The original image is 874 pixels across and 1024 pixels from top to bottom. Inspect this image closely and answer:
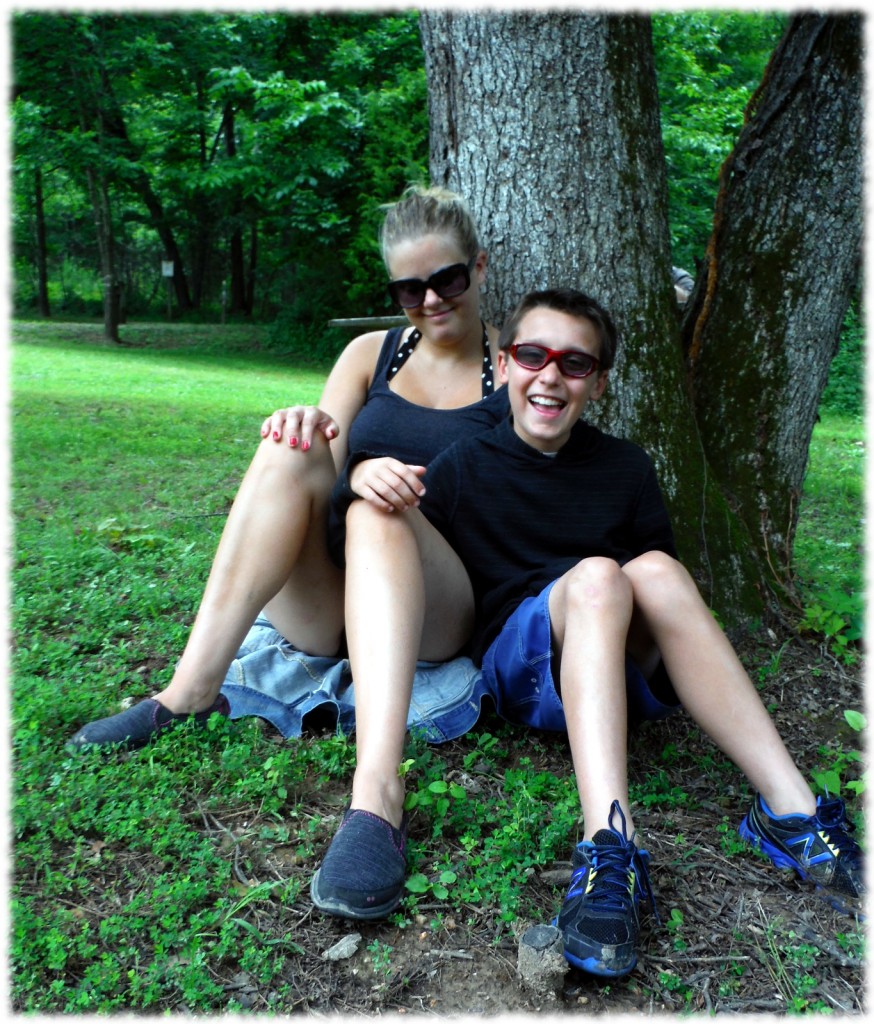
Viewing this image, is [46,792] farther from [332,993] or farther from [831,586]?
[831,586]

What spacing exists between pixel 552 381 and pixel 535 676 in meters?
0.78

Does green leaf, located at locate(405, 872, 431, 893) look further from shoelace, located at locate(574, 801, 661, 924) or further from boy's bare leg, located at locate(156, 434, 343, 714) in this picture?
boy's bare leg, located at locate(156, 434, 343, 714)

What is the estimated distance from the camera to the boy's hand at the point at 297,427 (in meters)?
2.56

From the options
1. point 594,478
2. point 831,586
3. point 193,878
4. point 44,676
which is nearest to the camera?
point 193,878

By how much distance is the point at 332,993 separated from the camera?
6.08 ft

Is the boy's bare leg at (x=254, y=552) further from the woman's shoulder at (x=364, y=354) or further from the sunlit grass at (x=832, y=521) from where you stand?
Result: the sunlit grass at (x=832, y=521)

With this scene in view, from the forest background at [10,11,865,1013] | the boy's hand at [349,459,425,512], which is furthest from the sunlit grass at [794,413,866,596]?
the boy's hand at [349,459,425,512]

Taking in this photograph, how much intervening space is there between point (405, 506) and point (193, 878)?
38.8 inches

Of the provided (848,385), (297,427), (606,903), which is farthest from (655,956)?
(848,385)

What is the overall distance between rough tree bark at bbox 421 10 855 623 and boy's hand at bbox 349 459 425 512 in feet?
4.03

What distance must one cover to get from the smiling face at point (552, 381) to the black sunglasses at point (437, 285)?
1.30 ft

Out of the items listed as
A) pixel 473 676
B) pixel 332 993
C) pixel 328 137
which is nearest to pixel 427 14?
pixel 473 676

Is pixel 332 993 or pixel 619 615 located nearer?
pixel 332 993

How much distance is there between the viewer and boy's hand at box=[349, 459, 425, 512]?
238 centimetres
